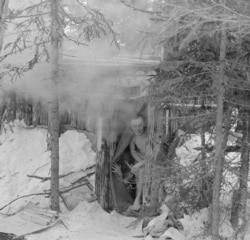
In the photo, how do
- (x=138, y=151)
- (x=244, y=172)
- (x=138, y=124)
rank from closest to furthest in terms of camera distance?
(x=244, y=172), (x=138, y=124), (x=138, y=151)

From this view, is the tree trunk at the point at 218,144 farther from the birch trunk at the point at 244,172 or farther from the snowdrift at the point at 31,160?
the snowdrift at the point at 31,160

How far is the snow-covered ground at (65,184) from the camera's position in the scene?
7688 mm

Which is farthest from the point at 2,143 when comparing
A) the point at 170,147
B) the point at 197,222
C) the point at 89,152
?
the point at 197,222

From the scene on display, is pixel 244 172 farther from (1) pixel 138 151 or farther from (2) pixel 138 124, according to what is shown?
(1) pixel 138 151

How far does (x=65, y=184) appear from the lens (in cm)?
926

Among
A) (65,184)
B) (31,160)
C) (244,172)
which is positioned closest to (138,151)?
(65,184)

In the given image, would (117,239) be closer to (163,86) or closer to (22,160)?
(163,86)

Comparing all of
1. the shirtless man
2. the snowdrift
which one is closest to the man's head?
the shirtless man

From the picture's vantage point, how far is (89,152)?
985 centimetres

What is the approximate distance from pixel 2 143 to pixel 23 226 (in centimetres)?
414

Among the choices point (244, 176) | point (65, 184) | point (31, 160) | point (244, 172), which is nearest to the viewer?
point (244, 176)

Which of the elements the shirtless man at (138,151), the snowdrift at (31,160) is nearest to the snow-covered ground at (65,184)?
the snowdrift at (31,160)

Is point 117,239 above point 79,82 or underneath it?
underneath

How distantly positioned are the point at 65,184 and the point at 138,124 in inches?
77.9
